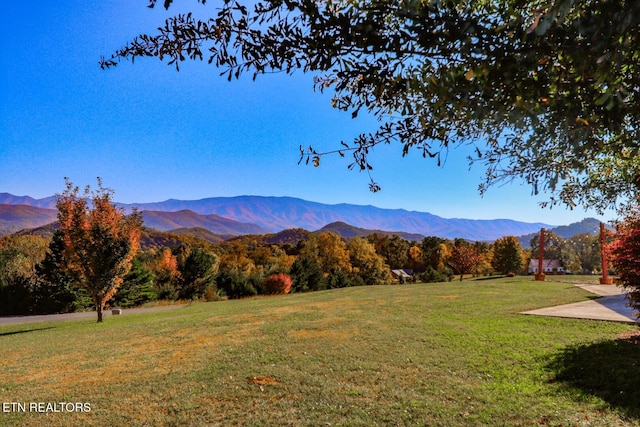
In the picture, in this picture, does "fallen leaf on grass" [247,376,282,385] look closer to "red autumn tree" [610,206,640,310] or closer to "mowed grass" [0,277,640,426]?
"mowed grass" [0,277,640,426]

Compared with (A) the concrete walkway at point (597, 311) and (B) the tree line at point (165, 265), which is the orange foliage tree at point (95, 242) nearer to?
(B) the tree line at point (165, 265)

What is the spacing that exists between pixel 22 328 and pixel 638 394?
25.1 m

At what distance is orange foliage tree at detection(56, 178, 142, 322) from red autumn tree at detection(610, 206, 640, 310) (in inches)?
847

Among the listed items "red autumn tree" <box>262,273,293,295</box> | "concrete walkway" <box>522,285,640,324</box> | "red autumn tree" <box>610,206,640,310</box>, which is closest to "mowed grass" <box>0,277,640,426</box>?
"concrete walkway" <box>522,285,640,324</box>

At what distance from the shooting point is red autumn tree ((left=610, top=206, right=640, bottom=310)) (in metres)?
9.42

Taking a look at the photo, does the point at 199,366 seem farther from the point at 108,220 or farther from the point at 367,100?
the point at 108,220

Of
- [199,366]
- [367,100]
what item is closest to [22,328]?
[199,366]

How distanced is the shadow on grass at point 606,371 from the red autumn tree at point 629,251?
163cm

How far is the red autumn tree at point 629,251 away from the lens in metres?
9.42

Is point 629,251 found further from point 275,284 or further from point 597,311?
point 275,284

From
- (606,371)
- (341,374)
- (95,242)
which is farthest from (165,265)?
(606,371)
